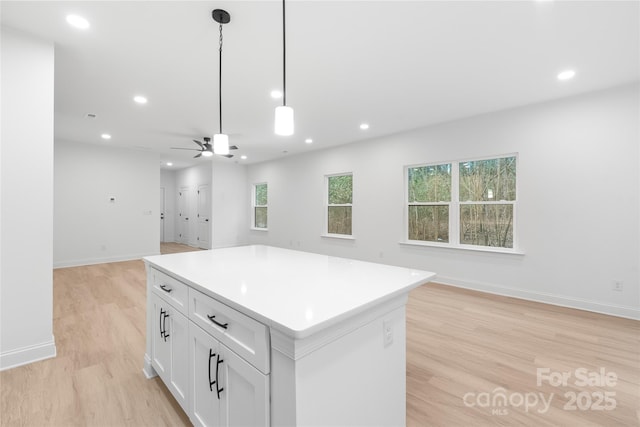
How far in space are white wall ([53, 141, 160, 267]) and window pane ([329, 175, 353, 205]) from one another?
14.4 feet

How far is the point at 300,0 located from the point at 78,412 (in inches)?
119

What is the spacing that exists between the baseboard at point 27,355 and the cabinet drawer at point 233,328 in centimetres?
190

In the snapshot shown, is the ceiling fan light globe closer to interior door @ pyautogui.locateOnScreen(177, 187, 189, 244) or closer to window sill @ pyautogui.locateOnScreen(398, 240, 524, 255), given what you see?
window sill @ pyautogui.locateOnScreen(398, 240, 524, 255)

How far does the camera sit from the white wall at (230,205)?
811cm

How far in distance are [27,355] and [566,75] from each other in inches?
220

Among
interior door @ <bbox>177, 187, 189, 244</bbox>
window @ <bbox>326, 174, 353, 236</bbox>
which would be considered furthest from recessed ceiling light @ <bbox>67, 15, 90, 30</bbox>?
interior door @ <bbox>177, 187, 189, 244</bbox>

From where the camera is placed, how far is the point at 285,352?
932mm

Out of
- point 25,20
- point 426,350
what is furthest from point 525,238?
point 25,20

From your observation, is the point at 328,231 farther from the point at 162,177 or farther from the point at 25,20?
the point at 162,177

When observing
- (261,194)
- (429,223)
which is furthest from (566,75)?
(261,194)

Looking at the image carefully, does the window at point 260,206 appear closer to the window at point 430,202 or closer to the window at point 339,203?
the window at point 339,203

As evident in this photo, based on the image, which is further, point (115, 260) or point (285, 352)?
point (115, 260)

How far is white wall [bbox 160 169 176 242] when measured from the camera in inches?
394

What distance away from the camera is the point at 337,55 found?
→ 102 inches
